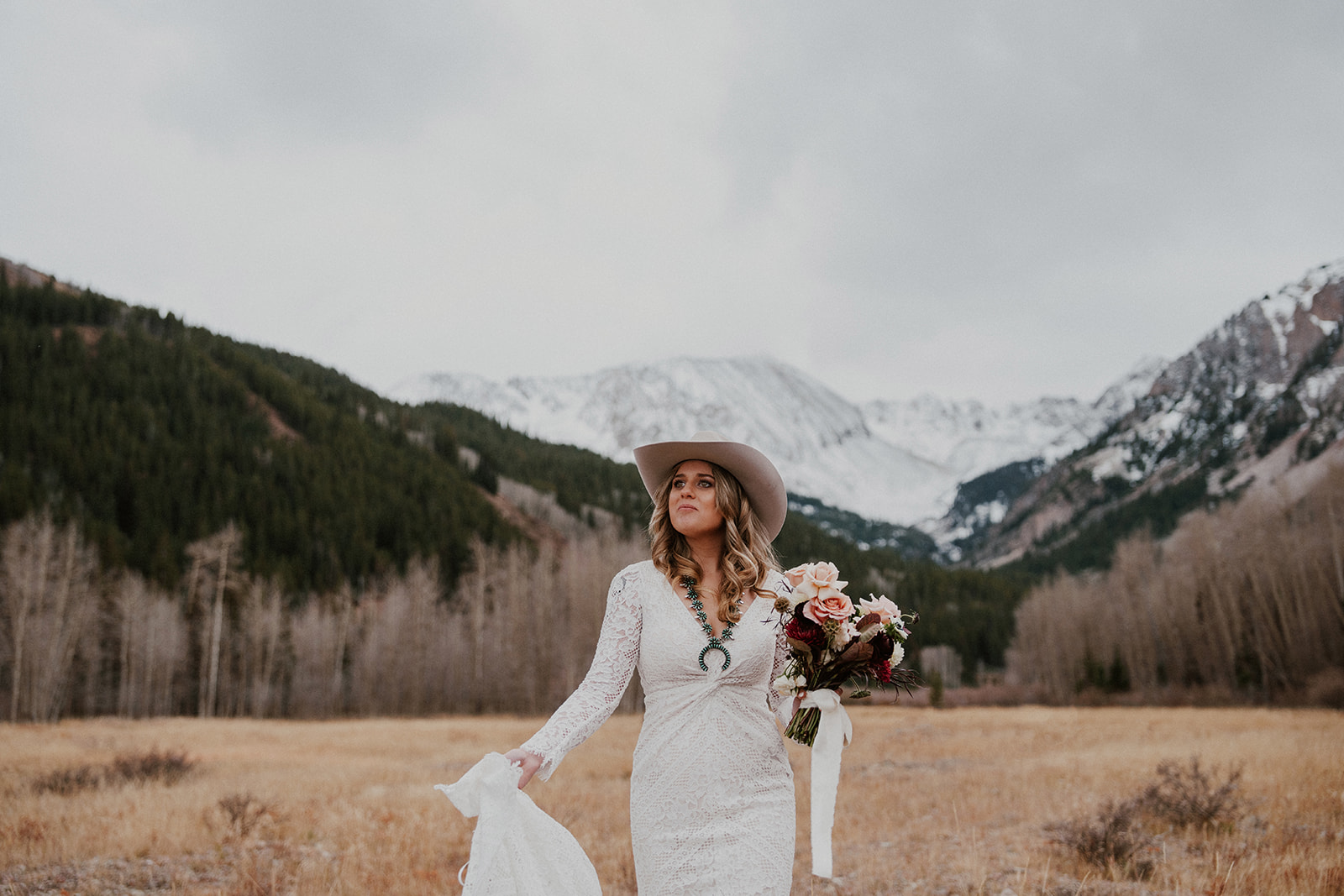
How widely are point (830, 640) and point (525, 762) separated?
1.22m

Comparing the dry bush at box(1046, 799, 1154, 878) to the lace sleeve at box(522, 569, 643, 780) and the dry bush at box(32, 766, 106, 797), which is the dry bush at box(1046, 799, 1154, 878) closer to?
the lace sleeve at box(522, 569, 643, 780)

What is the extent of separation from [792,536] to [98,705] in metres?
96.9

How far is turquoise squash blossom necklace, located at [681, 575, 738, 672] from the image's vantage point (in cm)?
328

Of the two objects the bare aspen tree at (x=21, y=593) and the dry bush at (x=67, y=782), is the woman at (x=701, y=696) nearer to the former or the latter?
the dry bush at (x=67, y=782)

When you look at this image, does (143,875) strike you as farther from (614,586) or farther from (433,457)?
(433,457)

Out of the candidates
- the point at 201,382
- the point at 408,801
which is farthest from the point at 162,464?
the point at 408,801

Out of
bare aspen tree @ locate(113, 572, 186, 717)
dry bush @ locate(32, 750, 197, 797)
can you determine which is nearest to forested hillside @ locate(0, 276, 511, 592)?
bare aspen tree @ locate(113, 572, 186, 717)

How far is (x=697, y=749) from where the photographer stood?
126 inches

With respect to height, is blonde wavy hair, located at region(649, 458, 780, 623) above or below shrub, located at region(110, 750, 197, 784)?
above

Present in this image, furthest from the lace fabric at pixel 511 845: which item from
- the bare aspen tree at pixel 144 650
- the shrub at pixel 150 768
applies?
the bare aspen tree at pixel 144 650

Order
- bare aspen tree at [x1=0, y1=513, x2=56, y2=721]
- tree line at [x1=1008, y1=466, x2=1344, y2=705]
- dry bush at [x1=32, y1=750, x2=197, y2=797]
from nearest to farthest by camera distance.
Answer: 1. dry bush at [x1=32, y1=750, x2=197, y2=797]
2. bare aspen tree at [x1=0, y1=513, x2=56, y2=721]
3. tree line at [x1=1008, y1=466, x2=1344, y2=705]

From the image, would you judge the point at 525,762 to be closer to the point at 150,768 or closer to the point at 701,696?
the point at 701,696

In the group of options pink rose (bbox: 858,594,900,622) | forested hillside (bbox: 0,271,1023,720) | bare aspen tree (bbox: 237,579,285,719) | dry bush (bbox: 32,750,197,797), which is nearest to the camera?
pink rose (bbox: 858,594,900,622)

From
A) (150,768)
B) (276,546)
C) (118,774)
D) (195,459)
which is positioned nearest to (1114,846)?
(118,774)
